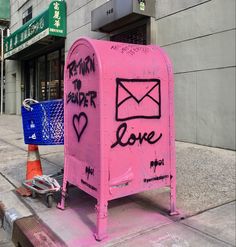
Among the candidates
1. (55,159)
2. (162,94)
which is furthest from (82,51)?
(55,159)

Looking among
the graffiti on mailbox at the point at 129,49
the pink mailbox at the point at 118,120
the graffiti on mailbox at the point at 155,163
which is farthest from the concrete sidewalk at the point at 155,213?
the graffiti on mailbox at the point at 129,49

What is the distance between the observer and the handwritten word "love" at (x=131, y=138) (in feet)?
11.4

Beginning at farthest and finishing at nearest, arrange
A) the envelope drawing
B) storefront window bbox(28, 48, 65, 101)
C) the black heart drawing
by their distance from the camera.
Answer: storefront window bbox(28, 48, 65, 101)
the black heart drawing
the envelope drawing

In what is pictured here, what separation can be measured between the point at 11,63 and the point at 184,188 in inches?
742

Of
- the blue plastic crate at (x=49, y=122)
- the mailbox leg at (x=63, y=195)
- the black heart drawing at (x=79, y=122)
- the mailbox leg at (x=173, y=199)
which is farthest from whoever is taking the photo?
the blue plastic crate at (x=49, y=122)

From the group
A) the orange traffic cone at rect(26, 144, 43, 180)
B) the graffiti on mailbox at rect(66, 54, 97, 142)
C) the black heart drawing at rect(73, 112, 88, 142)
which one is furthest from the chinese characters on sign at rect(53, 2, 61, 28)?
the black heart drawing at rect(73, 112, 88, 142)

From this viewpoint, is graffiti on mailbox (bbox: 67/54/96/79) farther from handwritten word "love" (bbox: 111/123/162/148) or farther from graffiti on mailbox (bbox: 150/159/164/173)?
graffiti on mailbox (bbox: 150/159/164/173)

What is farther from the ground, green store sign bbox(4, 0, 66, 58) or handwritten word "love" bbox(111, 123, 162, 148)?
green store sign bbox(4, 0, 66, 58)

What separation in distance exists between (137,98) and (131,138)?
15.3 inches

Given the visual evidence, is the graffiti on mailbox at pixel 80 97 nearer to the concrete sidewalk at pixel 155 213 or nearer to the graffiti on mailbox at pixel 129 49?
the graffiti on mailbox at pixel 129 49

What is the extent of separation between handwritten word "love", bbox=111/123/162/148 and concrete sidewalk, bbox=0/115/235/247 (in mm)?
807

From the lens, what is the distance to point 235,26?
6410mm

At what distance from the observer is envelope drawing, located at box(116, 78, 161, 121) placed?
11.4 feet

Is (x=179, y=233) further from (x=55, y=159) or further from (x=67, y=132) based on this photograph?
(x=55, y=159)
